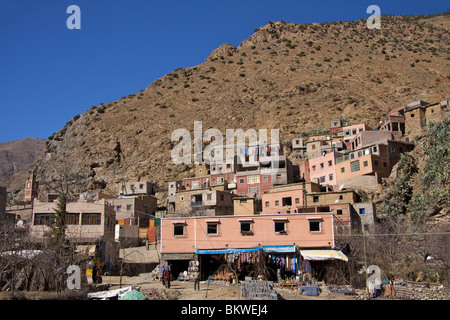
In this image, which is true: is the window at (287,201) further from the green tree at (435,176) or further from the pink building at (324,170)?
the green tree at (435,176)

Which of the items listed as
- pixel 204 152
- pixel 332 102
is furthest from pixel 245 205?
pixel 332 102

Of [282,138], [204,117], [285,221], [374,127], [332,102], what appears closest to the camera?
[285,221]

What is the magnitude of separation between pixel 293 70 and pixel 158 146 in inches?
1572

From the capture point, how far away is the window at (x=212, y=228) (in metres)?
27.1

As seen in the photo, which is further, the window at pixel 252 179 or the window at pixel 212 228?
the window at pixel 252 179

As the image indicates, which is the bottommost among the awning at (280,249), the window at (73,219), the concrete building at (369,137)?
the awning at (280,249)

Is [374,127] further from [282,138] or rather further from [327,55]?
[327,55]

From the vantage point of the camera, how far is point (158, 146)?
68.2 m

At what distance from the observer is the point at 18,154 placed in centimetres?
16412

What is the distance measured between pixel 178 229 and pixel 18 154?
524 ft

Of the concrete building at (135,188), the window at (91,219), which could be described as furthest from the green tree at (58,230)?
the concrete building at (135,188)

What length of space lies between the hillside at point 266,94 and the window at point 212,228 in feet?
110

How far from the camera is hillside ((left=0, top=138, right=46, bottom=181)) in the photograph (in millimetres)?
150587

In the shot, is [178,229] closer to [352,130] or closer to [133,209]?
[133,209]
